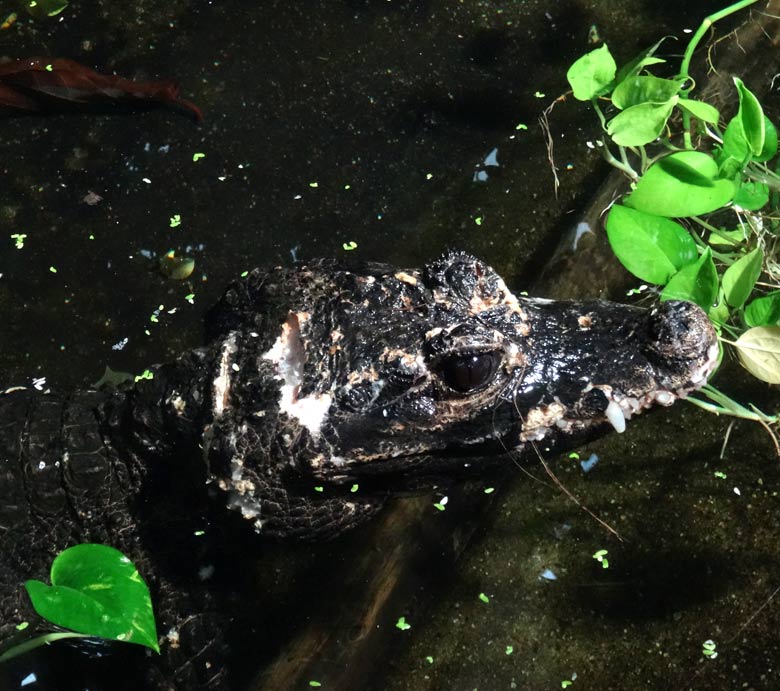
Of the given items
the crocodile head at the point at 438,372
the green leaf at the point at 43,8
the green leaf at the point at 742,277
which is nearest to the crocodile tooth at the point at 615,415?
the crocodile head at the point at 438,372

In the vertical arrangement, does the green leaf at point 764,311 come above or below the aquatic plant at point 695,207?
below

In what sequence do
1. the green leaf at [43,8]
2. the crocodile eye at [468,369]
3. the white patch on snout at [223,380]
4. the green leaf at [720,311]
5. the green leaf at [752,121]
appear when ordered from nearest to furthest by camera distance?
the crocodile eye at [468,369], the white patch on snout at [223,380], the green leaf at [752,121], the green leaf at [720,311], the green leaf at [43,8]

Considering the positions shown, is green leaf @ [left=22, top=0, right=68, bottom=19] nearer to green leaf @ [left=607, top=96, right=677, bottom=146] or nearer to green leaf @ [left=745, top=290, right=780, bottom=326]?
green leaf @ [left=607, top=96, right=677, bottom=146]

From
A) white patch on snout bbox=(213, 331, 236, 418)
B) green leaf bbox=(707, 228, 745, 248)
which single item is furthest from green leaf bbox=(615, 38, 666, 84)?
white patch on snout bbox=(213, 331, 236, 418)

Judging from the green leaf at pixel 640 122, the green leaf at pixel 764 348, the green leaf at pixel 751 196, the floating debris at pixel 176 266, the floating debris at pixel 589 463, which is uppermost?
the green leaf at pixel 640 122

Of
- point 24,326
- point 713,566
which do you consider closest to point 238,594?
point 24,326

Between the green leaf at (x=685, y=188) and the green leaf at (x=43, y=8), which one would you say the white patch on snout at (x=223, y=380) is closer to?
the green leaf at (x=685, y=188)

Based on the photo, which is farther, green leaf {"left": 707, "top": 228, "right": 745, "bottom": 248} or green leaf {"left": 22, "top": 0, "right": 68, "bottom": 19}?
green leaf {"left": 22, "top": 0, "right": 68, "bottom": 19}

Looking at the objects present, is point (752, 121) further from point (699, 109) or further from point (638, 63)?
point (638, 63)

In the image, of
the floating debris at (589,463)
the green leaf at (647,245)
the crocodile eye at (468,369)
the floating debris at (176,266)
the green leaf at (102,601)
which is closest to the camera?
the green leaf at (102,601)
